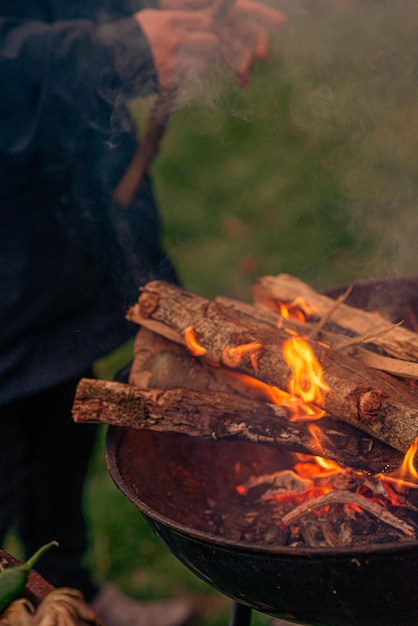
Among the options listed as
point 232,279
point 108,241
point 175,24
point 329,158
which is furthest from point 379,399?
point 329,158

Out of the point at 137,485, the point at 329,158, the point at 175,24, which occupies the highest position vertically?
the point at 175,24

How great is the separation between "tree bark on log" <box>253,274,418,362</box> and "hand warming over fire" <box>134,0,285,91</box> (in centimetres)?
63

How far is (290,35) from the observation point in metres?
2.68

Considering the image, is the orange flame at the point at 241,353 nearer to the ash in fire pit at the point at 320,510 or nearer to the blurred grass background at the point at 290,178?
the ash in fire pit at the point at 320,510

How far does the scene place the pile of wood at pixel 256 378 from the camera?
152 cm

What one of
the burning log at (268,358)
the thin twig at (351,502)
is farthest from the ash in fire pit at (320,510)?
the burning log at (268,358)

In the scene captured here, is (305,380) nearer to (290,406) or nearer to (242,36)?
(290,406)

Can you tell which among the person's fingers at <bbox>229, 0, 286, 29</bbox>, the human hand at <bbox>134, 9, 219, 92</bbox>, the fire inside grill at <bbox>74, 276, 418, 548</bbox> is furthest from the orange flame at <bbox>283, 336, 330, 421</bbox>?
the person's fingers at <bbox>229, 0, 286, 29</bbox>

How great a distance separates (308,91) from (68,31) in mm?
1806

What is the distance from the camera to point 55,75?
6.30 feet

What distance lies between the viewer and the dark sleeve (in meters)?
1.92

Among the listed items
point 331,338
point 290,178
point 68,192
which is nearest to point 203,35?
point 68,192

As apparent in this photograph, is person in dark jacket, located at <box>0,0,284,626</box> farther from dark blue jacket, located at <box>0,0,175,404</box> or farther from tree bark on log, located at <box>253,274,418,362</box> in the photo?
tree bark on log, located at <box>253,274,418,362</box>

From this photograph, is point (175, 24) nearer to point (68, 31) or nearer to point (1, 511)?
point (68, 31)
